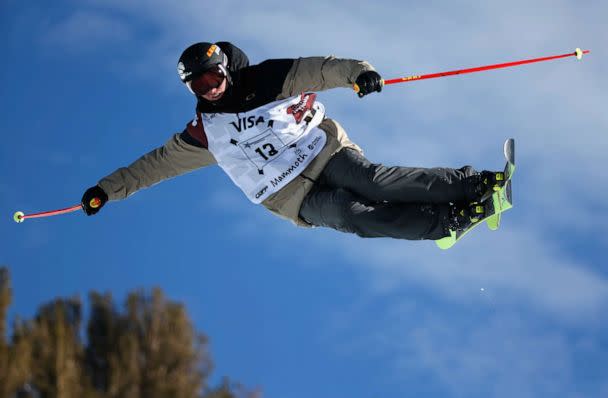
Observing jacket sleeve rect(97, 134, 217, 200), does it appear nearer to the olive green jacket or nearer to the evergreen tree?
the olive green jacket

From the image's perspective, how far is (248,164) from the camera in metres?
11.2

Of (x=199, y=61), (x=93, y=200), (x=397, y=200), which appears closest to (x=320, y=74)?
(x=199, y=61)

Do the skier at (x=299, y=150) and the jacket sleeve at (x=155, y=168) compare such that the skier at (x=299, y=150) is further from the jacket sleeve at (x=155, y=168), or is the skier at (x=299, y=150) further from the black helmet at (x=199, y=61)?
the jacket sleeve at (x=155, y=168)

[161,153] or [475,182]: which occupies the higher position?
[161,153]

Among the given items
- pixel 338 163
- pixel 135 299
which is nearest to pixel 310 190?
pixel 338 163

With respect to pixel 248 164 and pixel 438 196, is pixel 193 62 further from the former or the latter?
pixel 438 196

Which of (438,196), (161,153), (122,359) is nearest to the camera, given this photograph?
(122,359)

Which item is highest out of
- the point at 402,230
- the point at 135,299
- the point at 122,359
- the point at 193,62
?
the point at 193,62

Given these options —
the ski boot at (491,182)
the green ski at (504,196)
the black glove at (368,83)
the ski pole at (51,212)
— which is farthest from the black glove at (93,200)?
the ski boot at (491,182)

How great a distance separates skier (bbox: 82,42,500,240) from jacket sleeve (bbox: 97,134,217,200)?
0.48ft

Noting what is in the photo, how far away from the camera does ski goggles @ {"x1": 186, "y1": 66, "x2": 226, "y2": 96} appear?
11.0m

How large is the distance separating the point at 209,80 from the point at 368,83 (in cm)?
151

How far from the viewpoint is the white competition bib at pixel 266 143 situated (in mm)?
11117

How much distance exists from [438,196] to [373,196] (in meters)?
0.59
